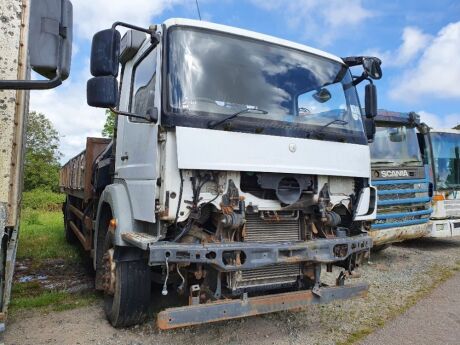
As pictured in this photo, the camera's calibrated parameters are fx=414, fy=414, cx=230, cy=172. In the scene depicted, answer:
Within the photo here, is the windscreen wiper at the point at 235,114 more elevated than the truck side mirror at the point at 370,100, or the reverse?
the truck side mirror at the point at 370,100

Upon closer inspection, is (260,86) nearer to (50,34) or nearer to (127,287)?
(50,34)

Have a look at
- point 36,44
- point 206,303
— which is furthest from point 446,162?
point 36,44

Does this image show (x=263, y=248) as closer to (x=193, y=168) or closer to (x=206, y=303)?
(x=206, y=303)

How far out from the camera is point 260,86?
3631mm

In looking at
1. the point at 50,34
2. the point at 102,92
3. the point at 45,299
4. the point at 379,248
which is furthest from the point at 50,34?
the point at 379,248

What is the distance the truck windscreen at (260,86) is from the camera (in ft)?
10.7

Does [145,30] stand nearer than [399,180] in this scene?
Yes

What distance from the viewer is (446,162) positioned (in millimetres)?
8750

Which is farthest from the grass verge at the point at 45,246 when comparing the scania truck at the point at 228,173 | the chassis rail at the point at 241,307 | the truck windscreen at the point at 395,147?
the truck windscreen at the point at 395,147

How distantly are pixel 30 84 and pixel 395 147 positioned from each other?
22.2 ft

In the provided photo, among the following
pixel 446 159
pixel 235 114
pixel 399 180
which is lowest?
pixel 399 180

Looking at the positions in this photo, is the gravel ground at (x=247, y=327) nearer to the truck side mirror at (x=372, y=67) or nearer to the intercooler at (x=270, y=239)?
the intercooler at (x=270, y=239)

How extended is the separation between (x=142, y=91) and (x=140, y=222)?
1219mm

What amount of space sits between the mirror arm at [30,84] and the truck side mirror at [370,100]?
11.2 ft
